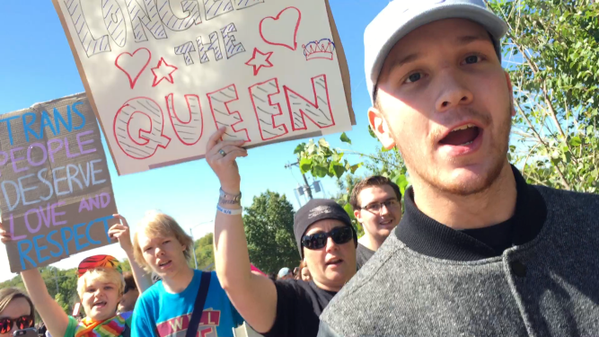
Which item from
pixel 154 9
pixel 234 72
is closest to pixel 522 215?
pixel 234 72

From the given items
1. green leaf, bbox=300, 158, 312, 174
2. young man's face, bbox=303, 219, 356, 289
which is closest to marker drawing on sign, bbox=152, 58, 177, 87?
young man's face, bbox=303, 219, 356, 289

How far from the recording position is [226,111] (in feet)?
6.76

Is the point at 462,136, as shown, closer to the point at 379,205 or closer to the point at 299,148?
the point at 379,205

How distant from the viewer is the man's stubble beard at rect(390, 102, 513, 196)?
1094 mm

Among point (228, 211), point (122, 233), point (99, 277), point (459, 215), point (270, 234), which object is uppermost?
point (459, 215)

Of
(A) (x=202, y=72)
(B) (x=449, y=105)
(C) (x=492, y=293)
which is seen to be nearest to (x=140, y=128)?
(A) (x=202, y=72)

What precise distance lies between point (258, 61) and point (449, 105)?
116 cm

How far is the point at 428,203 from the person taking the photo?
3.97 feet

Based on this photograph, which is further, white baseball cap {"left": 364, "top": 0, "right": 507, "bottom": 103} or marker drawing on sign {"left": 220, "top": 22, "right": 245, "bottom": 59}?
marker drawing on sign {"left": 220, "top": 22, "right": 245, "bottom": 59}

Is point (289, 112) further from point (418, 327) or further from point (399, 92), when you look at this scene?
point (418, 327)

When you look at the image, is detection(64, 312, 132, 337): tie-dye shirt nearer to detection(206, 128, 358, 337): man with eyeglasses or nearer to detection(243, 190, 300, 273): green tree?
detection(206, 128, 358, 337): man with eyeglasses

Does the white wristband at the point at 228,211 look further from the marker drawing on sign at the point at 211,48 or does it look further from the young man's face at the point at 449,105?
the young man's face at the point at 449,105

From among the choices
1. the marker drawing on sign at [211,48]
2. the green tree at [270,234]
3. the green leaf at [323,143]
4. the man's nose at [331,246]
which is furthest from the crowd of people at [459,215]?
the green tree at [270,234]

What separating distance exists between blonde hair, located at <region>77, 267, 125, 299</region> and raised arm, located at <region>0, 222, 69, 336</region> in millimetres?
262
